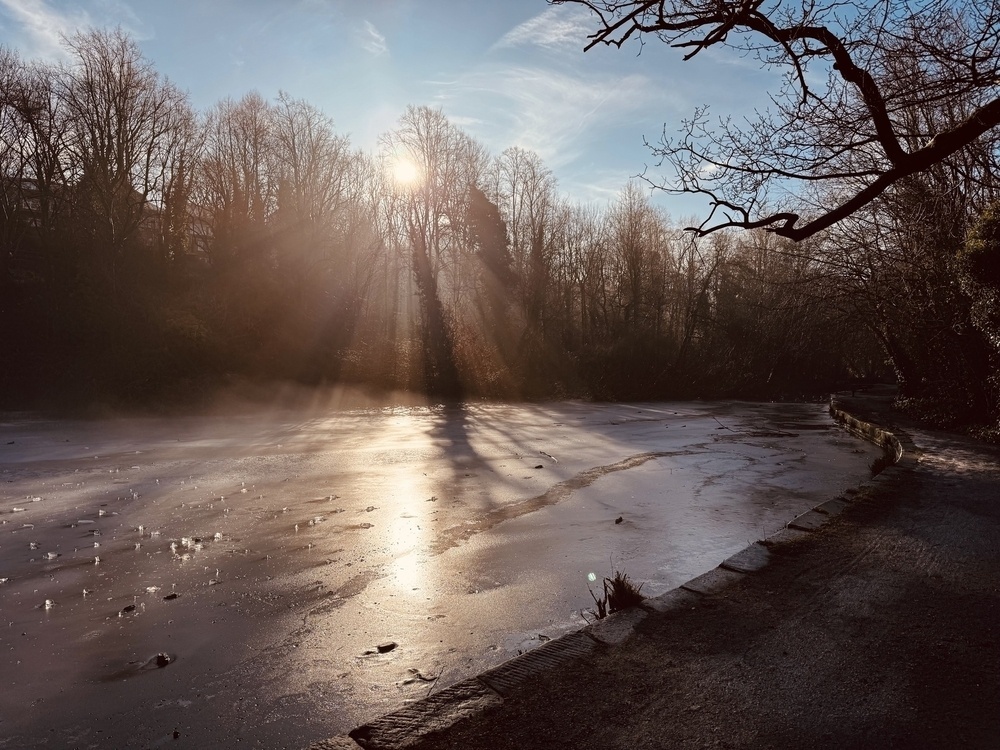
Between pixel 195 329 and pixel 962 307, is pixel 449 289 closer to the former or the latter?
pixel 195 329

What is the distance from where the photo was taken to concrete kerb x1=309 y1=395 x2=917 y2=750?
100 inches

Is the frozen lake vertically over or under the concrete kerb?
under

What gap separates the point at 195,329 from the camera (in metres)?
23.3

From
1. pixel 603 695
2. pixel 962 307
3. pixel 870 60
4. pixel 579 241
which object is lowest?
pixel 603 695

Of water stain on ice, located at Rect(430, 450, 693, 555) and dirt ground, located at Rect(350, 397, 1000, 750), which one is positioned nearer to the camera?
dirt ground, located at Rect(350, 397, 1000, 750)

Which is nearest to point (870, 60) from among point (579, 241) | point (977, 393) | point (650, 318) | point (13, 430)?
point (977, 393)

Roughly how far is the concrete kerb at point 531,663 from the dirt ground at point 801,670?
5 centimetres

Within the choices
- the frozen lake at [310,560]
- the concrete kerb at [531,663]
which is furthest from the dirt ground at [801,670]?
the frozen lake at [310,560]

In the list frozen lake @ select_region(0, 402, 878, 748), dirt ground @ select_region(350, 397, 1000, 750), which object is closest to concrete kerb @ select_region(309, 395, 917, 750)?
dirt ground @ select_region(350, 397, 1000, 750)

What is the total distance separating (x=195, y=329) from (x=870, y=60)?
22436 millimetres

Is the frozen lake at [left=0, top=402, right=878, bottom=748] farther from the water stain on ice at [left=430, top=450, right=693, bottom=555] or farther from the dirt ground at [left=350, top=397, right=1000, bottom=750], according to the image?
the dirt ground at [left=350, top=397, right=1000, bottom=750]

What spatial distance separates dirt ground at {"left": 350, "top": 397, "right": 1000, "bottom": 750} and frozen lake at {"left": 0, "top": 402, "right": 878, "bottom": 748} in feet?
2.89

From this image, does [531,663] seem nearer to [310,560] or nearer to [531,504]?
[310,560]

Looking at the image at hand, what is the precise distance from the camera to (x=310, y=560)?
5.64m
